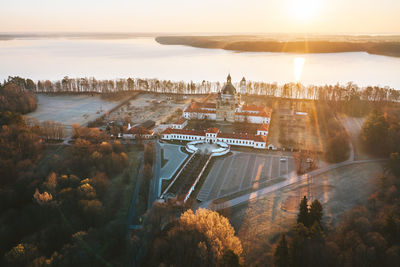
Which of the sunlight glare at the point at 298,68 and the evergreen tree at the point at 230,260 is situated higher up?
the sunlight glare at the point at 298,68

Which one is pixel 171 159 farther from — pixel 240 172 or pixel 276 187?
pixel 276 187

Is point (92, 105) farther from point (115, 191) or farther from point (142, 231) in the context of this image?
point (142, 231)

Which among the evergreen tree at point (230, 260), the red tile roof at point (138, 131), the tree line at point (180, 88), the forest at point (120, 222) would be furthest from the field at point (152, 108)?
the evergreen tree at point (230, 260)

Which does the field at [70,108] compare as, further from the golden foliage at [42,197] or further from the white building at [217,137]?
the golden foliage at [42,197]

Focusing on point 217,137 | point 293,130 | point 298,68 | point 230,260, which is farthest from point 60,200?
point 298,68

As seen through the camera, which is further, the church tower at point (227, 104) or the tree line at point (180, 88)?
the tree line at point (180, 88)
